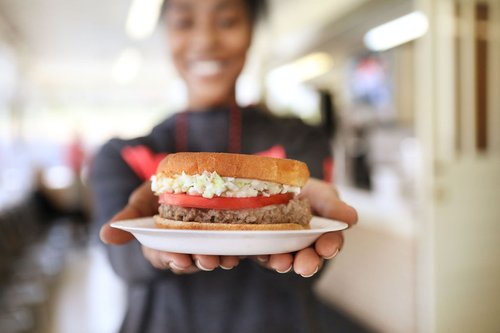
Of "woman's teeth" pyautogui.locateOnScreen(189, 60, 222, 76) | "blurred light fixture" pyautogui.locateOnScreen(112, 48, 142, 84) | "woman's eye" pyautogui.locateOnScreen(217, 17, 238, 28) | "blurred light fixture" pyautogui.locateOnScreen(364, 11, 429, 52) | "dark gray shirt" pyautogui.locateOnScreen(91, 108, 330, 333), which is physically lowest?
"dark gray shirt" pyautogui.locateOnScreen(91, 108, 330, 333)

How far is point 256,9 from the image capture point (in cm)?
67

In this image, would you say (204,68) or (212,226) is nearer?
(212,226)

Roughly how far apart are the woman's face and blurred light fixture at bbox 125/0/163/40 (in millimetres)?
56

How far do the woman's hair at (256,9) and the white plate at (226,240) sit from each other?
0.31 metres

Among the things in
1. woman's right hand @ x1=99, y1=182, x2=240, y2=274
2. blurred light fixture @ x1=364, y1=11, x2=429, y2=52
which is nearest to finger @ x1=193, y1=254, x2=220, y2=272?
woman's right hand @ x1=99, y1=182, x2=240, y2=274

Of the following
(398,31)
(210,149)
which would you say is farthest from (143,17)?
(398,31)

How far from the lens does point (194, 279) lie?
0.65 metres

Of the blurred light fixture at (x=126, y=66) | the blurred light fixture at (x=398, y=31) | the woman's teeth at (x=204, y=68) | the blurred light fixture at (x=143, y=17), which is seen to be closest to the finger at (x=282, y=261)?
the woman's teeth at (x=204, y=68)

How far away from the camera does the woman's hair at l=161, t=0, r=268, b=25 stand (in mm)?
626

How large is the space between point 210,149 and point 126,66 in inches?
23.4

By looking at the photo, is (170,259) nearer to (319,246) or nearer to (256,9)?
(319,246)

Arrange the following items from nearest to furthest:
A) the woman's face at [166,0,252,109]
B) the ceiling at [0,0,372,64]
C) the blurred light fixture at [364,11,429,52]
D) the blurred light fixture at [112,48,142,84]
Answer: the woman's face at [166,0,252,109] < the ceiling at [0,0,372,64] < the blurred light fixture at [112,48,142,84] < the blurred light fixture at [364,11,429,52]

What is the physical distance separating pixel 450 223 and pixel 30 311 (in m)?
2.25

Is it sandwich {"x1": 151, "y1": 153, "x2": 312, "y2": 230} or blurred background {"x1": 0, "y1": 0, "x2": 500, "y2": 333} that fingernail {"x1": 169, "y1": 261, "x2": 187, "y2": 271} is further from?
blurred background {"x1": 0, "y1": 0, "x2": 500, "y2": 333}
